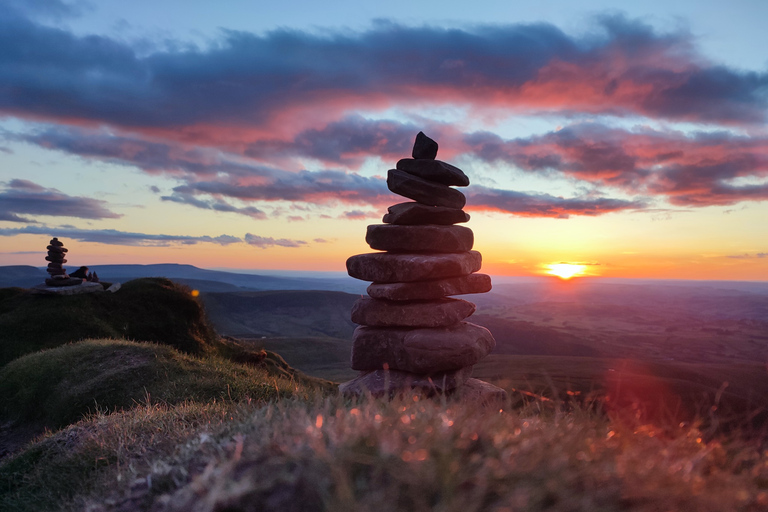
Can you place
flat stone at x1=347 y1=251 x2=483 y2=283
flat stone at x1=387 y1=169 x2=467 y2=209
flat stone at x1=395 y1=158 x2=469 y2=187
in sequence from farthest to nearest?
flat stone at x1=395 y1=158 x2=469 y2=187, flat stone at x1=387 y1=169 x2=467 y2=209, flat stone at x1=347 y1=251 x2=483 y2=283

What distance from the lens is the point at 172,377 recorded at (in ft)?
49.5

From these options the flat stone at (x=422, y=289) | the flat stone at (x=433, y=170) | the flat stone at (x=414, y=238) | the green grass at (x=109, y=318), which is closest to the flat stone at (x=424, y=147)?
the flat stone at (x=433, y=170)

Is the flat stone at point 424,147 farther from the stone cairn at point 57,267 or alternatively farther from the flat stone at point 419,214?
the stone cairn at point 57,267

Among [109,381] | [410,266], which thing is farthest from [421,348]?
[109,381]

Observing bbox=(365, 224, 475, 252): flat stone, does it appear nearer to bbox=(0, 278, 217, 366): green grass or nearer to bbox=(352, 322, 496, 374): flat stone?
bbox=(352, 322, 496, 374): flat stone

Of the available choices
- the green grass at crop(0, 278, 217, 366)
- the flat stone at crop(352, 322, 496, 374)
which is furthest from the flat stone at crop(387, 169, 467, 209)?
the green grass at crop(0, 278, 217, 366)

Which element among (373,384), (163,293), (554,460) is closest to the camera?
(554,460)

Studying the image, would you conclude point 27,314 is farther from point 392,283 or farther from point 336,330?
point 336,330

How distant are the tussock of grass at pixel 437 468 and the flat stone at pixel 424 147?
11611 millimetres

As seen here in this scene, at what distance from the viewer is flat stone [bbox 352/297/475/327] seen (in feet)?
43.8

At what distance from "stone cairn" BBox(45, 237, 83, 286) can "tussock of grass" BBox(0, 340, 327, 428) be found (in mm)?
12465

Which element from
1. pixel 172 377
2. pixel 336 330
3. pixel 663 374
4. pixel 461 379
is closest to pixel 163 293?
pixel 172 377

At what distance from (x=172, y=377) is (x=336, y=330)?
551 ft

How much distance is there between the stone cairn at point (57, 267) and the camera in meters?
30.5
